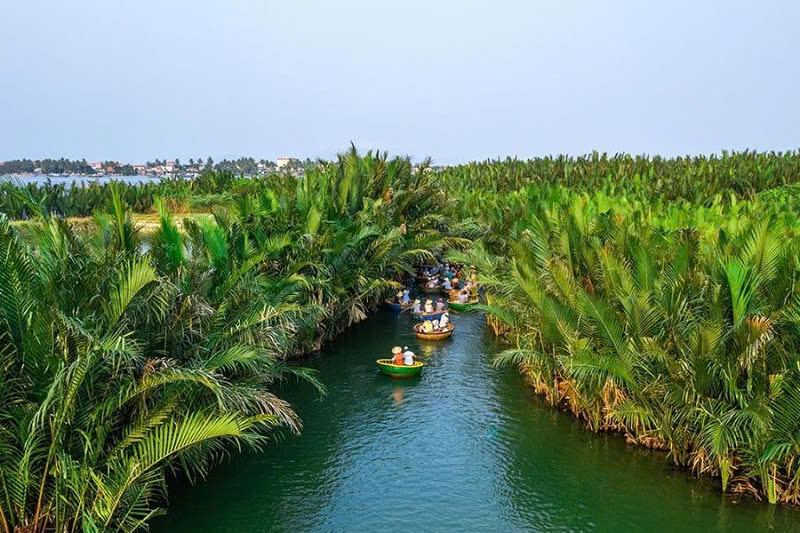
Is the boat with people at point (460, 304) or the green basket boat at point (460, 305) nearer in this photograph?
the green basket boat at point (460, 305)

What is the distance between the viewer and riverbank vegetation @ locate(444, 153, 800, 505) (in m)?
8.91

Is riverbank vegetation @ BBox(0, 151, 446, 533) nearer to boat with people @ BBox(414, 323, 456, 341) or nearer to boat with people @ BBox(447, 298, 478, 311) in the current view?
boat with people @ BBox(414, 323, 456, 341)

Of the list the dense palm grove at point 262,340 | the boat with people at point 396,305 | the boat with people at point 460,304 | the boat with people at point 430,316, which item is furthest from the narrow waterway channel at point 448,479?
the boat with people at point 396,305

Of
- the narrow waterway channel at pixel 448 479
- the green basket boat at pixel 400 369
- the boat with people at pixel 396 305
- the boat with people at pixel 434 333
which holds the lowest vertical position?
the narrow waterway channel at pixel 448 479

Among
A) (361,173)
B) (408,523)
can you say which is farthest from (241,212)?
(408,523)

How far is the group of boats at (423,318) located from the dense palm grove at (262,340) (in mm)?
2368

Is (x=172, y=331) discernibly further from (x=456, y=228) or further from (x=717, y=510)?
(x=456, y=228)

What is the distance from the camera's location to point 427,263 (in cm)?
2817

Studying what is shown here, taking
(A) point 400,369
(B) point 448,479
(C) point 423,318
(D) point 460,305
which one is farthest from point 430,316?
(B) point 448,479

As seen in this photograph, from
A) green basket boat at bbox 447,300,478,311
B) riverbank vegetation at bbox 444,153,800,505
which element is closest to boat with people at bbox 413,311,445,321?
green basket boat at bbox 447,300,478,311

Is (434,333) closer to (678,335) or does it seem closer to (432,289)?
(432,289)

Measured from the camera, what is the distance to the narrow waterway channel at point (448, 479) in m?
9.46

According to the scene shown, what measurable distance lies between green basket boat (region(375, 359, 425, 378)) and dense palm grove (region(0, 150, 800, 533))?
2.11m

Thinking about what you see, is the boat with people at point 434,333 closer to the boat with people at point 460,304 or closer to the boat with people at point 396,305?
the boat with people at point 460,304
